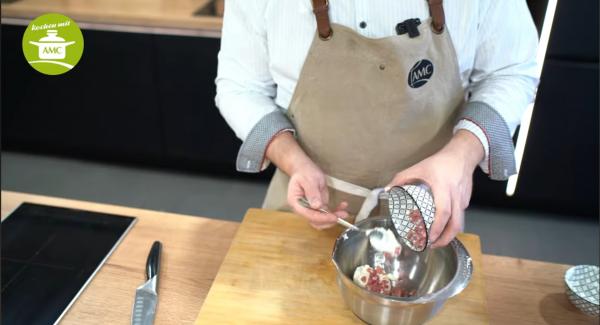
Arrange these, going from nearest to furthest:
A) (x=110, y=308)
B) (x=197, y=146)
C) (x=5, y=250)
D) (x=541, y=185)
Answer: (x=110, y=308), (x=5, y=250), (x=541, y=185), (x=197, y=146)

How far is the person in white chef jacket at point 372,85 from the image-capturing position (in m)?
0.80

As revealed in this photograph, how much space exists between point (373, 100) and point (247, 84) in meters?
0.23

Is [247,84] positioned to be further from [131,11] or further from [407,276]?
[131,11]

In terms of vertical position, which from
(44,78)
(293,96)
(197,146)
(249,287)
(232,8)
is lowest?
(197,146)

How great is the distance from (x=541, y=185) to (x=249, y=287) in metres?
1.51

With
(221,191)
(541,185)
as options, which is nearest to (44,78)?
(221,191)

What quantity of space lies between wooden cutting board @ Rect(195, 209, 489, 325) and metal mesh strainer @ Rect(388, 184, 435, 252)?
10cm

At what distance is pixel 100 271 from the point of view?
31.2 inches

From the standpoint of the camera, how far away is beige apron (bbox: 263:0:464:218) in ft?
2.62

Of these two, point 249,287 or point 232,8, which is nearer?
point 249,287

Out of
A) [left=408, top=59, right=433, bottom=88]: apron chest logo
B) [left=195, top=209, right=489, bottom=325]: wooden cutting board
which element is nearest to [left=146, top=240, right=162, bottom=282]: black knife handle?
[left=195, top=209, right=489, bottom=325]: wooden cutting board

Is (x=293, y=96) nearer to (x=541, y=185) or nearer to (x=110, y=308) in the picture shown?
(x=110, y=308)

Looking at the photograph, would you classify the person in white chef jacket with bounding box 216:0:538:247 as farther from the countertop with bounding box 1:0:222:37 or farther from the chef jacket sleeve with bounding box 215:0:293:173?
the countertop with bounding box 1:0:222:37

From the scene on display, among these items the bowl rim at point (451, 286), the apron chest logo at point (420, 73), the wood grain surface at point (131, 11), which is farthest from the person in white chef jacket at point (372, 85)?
the wood grain surface at point (131, 11)
